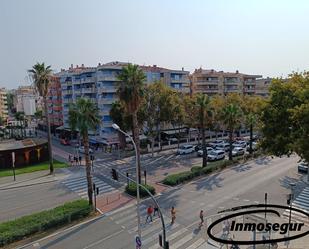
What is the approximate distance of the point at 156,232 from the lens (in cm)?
2312

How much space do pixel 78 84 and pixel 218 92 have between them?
41873 millimetres

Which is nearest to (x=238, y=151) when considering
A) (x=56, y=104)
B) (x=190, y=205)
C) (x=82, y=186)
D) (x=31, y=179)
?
(x=190, y=205)

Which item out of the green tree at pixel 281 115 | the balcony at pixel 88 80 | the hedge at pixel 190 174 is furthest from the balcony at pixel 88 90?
the green tree at pixel 281 115

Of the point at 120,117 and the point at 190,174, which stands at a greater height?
the point at 120,117

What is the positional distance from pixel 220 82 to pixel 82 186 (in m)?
66.1

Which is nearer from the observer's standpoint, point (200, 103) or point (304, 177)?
point (304, 177)

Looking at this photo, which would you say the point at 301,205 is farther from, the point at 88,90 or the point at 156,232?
the point at 88,90

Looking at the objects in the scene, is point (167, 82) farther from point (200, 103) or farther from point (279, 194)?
point (279, 194)

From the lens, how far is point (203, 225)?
23.9 meters

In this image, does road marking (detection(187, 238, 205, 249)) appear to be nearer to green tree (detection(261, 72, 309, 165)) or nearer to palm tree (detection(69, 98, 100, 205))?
green tree (detection(261, 72, 309, 165))

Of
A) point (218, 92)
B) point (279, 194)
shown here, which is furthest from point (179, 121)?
point (218, 92)

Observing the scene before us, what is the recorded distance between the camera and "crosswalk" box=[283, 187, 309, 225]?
82.7ft

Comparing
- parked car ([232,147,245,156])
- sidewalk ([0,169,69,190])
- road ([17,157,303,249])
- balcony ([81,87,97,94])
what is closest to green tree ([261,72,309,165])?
road ([17,157,303,249])

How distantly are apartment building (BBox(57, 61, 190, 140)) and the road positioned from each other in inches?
959
